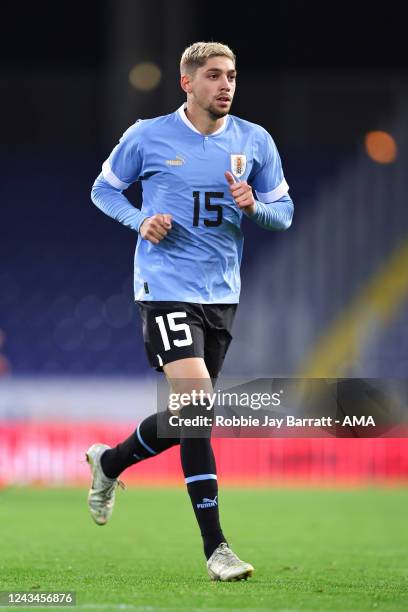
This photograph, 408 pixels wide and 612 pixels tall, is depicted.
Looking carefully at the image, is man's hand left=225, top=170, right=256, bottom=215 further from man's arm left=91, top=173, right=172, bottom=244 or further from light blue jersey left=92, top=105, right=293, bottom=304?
man's arm left=91, top=173, right=172, bottom=244

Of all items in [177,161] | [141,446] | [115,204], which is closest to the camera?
[177,161]

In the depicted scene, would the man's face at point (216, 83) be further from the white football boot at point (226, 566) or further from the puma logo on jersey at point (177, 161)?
the white football boot at point (226, 566)

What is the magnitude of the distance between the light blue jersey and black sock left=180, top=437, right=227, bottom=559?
2.34 ft

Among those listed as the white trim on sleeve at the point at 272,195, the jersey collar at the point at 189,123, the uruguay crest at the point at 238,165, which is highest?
the jersey collar at the point at 189,123

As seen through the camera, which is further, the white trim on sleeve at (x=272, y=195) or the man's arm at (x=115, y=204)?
the white trim on sleeve at (x=272, y=195)

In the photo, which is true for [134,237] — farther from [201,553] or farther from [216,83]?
[216,83]

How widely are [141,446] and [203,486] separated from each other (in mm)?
800

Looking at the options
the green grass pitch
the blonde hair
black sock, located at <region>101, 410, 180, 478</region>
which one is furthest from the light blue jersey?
the green grass pitch

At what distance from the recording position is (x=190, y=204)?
19.9 feet

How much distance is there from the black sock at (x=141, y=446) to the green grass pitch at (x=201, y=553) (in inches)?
21.2

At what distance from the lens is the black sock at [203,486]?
18.7ft

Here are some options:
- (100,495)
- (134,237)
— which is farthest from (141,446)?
(134,237)

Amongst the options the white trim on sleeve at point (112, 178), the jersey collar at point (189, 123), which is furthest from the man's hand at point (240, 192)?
the white trim on sleeve at point (112, 178)

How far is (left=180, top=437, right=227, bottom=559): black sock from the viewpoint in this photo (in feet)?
18.7
